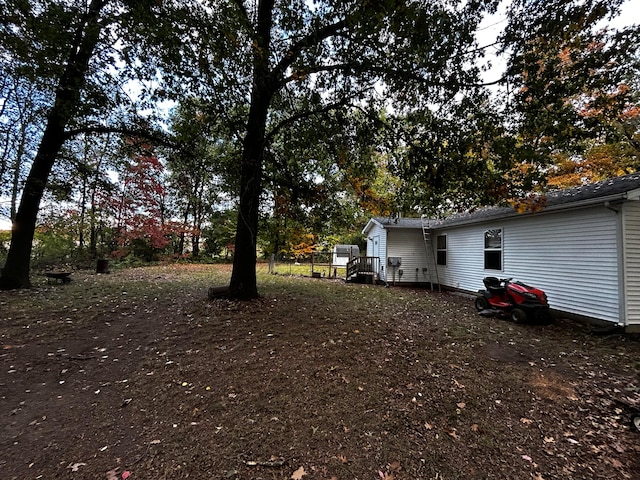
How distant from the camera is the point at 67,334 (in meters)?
4.58

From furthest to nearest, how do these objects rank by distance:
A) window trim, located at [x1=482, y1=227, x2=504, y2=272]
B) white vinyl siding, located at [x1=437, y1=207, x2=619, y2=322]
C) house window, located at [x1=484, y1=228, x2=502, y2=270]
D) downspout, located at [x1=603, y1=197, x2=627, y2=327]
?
house window, located at [x1=484, y1=228, x2=502, y2=270] → window trim, located at [x1=482, y1=227, x2=504, y2=272] → white vinyl siding, located at [x1=437, y1=207, x2=619, y2=322] → downspout, located at [x1=603, y1=197, x2=627, y2=327]

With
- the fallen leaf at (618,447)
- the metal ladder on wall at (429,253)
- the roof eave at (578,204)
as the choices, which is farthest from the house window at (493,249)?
the fallen leaf at (618,447)

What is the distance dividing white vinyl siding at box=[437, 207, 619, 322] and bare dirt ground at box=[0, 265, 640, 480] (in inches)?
46.0

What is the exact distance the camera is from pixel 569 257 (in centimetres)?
685

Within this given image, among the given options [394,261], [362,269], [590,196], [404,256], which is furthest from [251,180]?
[404,256]

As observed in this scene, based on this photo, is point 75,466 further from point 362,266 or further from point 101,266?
point 101,266

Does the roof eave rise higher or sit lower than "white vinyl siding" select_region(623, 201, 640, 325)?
higher

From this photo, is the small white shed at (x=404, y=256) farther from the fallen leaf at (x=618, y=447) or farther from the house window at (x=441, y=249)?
the fallen leaf at (x=618, y=447)

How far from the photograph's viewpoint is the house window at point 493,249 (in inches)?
363

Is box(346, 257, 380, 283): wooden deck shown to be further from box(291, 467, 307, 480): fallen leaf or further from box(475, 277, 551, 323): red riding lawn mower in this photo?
box(291, 467, 307, 480): fallen leaf

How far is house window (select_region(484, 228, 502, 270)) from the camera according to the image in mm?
9219

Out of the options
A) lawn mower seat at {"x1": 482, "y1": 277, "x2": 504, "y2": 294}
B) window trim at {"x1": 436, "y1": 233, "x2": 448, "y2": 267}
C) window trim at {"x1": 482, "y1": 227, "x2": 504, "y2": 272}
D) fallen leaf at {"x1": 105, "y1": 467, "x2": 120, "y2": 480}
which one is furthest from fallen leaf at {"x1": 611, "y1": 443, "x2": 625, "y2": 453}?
window trim at {"x1": 436, "y1": 233, "x2": 448, "y2": 267}

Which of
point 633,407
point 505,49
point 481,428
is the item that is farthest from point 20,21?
point 633,407

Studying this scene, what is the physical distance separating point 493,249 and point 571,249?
2.67 m
